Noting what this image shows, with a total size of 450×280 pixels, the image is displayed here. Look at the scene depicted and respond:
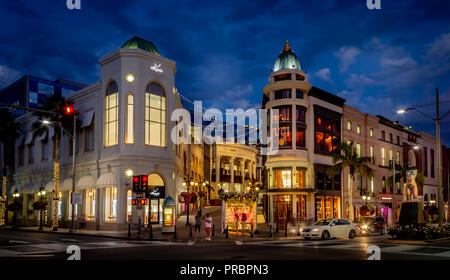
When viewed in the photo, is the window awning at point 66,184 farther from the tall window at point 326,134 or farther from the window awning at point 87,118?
the tall window at point 326,134

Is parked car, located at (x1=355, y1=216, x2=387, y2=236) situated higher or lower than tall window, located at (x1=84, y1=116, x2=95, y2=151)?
lower

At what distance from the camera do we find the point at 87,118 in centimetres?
4372

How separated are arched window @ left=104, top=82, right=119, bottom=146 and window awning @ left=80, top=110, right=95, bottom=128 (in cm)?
256

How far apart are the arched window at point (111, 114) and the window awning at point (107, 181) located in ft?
10.2

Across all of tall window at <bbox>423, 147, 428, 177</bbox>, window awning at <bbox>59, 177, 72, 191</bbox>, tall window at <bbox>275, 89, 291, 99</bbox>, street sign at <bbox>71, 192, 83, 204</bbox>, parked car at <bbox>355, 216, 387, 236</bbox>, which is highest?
tall window at <bbox>275, 89, 291, 99</bbox>

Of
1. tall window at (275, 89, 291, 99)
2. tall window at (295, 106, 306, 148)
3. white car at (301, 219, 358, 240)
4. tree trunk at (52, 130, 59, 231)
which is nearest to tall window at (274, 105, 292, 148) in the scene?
tall window at (295, 106, 306, 148)

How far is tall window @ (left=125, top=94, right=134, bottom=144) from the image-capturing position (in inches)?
1564

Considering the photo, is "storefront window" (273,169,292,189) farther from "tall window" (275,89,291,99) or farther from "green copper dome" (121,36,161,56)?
"green copper dome" (121,36,161,56)

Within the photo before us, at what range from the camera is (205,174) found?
84250mm

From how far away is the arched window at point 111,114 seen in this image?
133ft

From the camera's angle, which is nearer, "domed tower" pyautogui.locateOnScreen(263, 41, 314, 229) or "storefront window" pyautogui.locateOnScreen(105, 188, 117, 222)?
"storefront window" pyautogui.locateOnScreen(105, 188, 117, 222)
